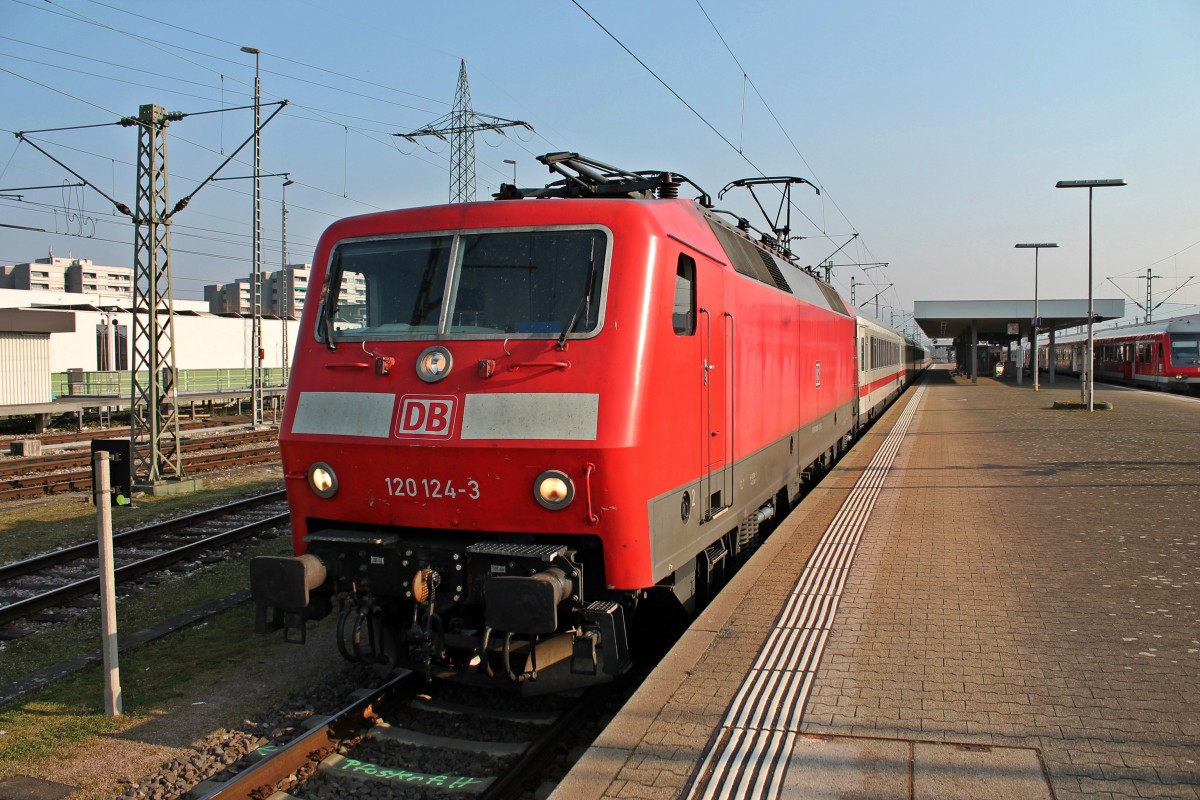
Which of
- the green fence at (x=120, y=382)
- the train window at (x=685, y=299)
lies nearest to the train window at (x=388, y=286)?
the train window at (x=685, y=299)

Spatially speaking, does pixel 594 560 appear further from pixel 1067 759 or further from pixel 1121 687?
pixel 1121 687

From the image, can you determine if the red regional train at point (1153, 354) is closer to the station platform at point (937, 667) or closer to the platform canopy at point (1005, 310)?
the platform canopy at point (1005, 310)

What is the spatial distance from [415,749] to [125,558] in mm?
6781

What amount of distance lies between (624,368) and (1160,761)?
3276 mm

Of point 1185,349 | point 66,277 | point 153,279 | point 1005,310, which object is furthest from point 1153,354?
point 66,277

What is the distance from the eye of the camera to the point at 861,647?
5.84m

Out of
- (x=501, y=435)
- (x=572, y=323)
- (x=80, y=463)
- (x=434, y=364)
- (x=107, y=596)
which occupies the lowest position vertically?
(x=80, y=463)

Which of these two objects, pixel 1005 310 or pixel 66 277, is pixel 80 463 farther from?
pixel 66 277

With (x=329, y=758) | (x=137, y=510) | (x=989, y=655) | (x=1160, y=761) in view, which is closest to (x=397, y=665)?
(x=329, y=758)

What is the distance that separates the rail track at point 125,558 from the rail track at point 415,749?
4.44 metres


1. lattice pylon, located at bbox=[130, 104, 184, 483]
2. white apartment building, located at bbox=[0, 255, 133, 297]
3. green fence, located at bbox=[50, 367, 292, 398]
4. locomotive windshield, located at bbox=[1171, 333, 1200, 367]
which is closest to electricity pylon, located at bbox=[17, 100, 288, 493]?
lattice pylon, located at bbox=[130, 104, 184, 483]

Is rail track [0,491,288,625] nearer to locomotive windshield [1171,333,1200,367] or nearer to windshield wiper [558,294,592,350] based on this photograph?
windshield wiper [558,294,592,350]

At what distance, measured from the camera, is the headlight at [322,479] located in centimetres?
558

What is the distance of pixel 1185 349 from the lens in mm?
37312
